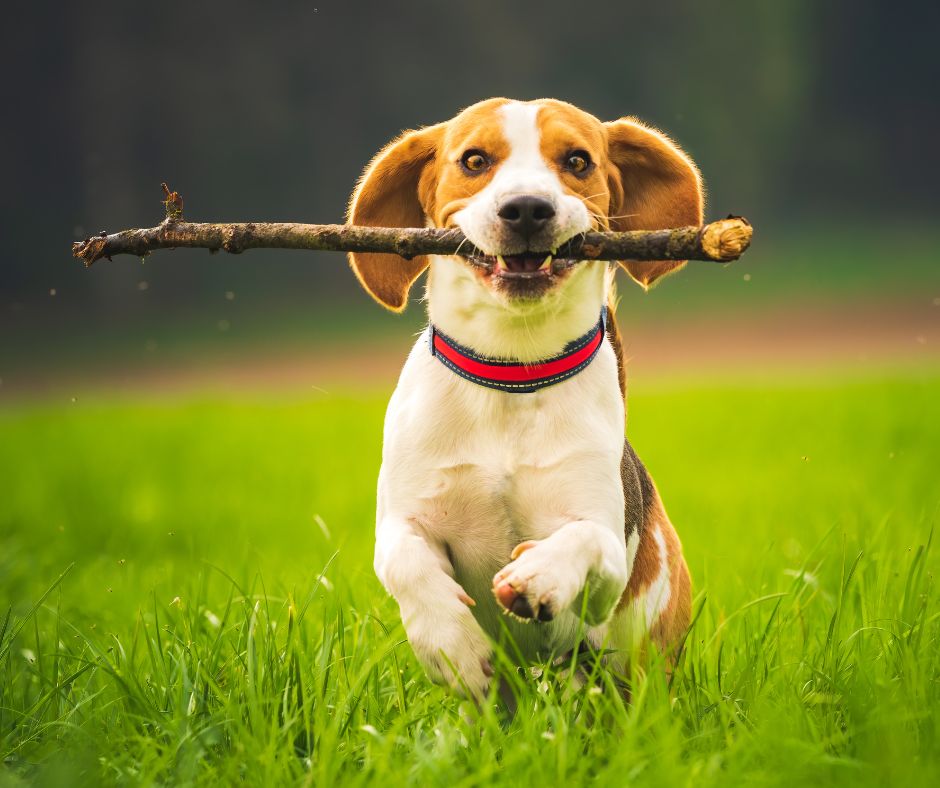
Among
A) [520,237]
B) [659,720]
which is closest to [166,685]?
[659,720]

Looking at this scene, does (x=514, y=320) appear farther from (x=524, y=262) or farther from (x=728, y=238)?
(x=728, y=238)

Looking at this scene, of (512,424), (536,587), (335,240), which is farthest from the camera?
(512,424)

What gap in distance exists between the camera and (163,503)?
8930 millimetres

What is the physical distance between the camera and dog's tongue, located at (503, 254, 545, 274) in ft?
11.9

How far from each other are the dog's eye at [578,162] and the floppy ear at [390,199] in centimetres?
52

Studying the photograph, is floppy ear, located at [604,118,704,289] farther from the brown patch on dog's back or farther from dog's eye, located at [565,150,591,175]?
the brown patch on dog's back

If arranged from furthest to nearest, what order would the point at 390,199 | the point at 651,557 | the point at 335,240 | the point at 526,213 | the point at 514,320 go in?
1. the point at 390,199
2. the point at 651,557
3. the point at 514,320
4. the point at 335,240
5. the point at 526,213

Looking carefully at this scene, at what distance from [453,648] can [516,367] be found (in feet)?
3.14

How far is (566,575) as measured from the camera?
319cm

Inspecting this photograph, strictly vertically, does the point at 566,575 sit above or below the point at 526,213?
below

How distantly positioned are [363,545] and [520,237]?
3.66 meters

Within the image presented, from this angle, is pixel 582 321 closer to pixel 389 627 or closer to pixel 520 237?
pixel 520 237

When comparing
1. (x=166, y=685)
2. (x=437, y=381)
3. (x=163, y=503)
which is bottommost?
(x=163, y=503)

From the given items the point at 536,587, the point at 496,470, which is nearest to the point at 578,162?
the point at 496,470
